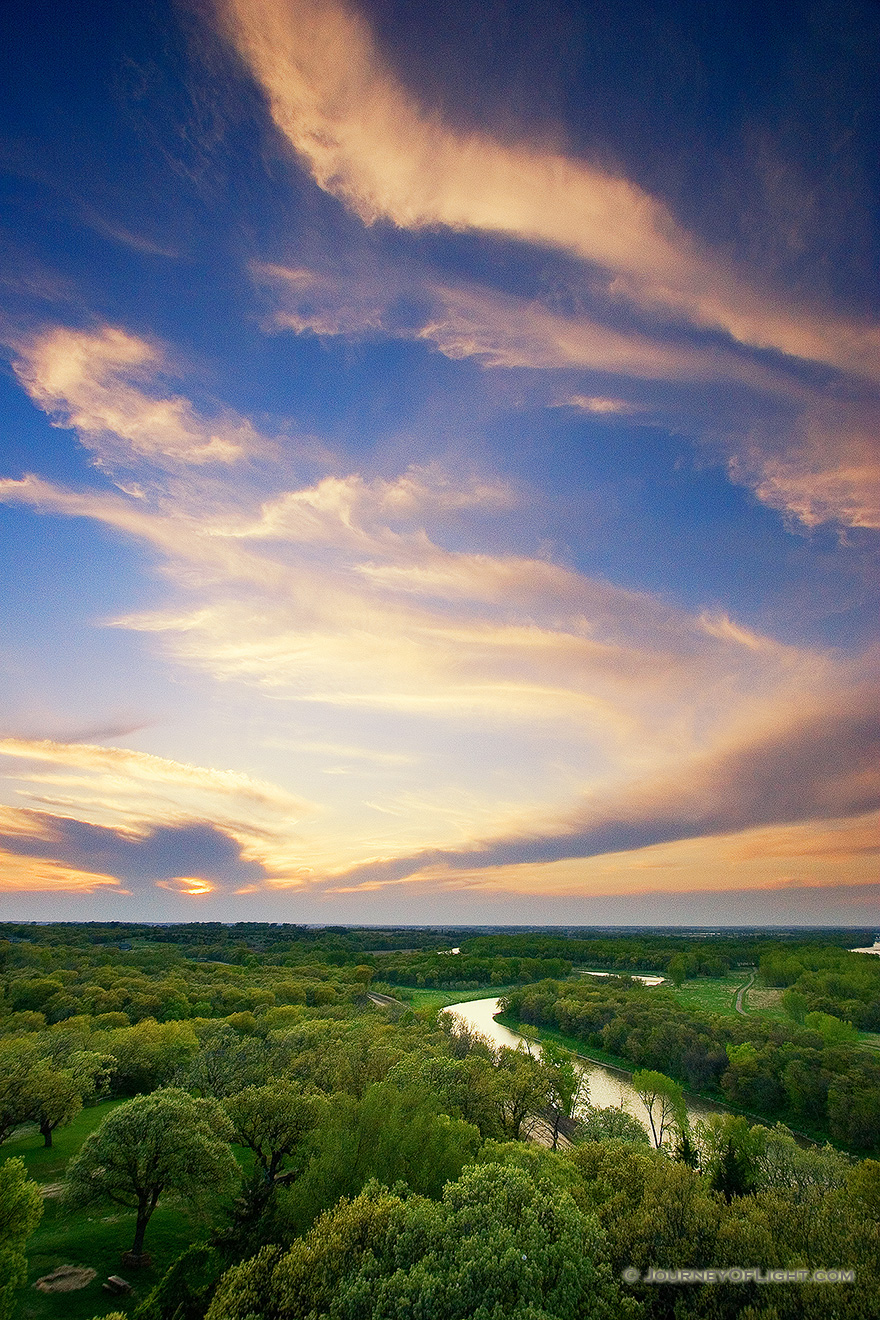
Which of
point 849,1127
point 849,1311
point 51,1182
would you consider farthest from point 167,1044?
point 849,1127

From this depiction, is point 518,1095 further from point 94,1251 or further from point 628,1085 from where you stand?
point 628,1085

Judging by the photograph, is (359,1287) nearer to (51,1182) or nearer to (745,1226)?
(745,1226)

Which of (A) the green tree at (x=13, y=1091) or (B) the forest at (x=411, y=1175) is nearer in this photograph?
(B) the forest at (x=411, y=1175)

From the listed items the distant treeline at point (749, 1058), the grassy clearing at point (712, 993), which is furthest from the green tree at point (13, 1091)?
the grassy clearing at point (712, 993)

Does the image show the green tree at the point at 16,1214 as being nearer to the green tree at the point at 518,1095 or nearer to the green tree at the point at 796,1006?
A: the green tree at the point at 518,1095

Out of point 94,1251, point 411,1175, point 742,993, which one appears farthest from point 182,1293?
point 742,993
